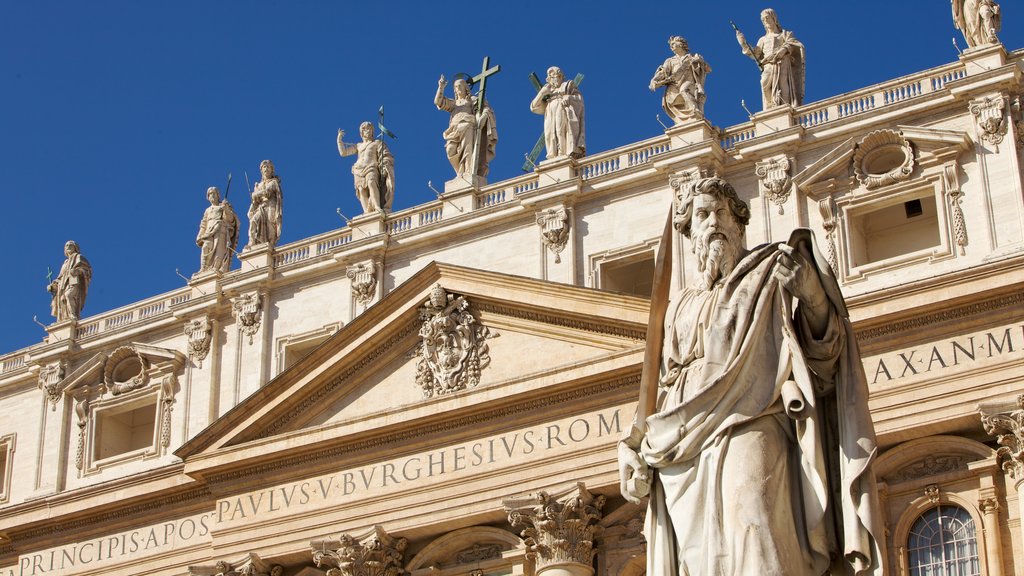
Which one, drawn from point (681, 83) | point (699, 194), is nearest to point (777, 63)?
point (681, 83)

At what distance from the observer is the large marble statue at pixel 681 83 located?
30.8 metres

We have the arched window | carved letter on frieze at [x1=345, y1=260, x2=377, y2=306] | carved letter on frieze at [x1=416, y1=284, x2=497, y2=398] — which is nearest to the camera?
the arched window

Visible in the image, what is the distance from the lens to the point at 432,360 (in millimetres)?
31125

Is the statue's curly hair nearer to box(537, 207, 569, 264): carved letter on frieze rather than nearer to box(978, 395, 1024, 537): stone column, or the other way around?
box(978, 395, 1024, 537): stone column

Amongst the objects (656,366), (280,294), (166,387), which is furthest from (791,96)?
(656,366)

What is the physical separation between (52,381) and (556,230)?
1161 centimetres

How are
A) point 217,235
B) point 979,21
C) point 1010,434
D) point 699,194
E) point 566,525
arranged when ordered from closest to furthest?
point 699,194, point 1010,434, point 566,525, point 979,21, point 217,235

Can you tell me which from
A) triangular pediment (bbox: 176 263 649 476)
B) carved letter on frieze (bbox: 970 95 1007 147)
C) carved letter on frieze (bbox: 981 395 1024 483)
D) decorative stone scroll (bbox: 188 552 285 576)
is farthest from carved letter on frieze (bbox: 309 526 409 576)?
carved letter on frieze (bbox: 970 95 1007 147)

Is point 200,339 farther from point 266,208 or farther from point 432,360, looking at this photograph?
point 432,360

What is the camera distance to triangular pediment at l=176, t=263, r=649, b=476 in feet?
96.9

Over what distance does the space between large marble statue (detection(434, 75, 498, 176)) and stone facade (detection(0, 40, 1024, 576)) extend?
30.4 inches

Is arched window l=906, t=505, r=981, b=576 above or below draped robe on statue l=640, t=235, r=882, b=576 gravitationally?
above

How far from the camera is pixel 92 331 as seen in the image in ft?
122

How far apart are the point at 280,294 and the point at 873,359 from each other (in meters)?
12.0
